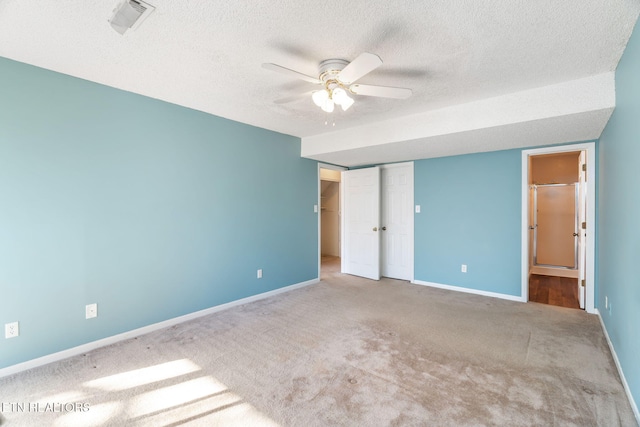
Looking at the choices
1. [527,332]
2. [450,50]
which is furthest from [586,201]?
[450,50]

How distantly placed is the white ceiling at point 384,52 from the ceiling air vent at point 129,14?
0.07 metres

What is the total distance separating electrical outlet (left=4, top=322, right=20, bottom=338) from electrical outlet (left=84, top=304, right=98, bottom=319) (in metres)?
0.42

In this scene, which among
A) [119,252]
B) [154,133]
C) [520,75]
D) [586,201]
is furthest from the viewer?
[586,201]

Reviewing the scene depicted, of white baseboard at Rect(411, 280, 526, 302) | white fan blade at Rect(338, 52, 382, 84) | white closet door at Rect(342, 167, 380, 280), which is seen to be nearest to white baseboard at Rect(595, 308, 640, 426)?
white baseboard at Rect(411, 280, 526, 302)

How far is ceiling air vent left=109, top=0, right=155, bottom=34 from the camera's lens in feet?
5.16

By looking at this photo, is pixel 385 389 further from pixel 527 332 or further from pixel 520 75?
pixel 520 75

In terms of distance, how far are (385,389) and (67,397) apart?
7.04 feet

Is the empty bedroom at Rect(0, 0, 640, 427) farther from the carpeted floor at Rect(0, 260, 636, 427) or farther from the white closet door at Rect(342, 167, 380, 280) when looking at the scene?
the white closet door at Rect(342, 167, 380, 280)

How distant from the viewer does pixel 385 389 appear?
79.4 inches

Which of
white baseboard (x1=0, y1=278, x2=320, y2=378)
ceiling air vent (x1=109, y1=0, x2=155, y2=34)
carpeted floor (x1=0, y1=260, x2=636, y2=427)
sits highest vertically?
ceiling air vent (x1=109, y1=0, x2=155, y2=34)

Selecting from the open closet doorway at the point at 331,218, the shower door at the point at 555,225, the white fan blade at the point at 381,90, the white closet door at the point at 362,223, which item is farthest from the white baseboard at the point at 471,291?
the white fan blade at the point at 381,90

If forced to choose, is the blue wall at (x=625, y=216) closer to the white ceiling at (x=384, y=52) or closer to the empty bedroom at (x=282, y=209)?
the empty bedroom at (x=282, y=209)

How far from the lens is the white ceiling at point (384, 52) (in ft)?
5.53

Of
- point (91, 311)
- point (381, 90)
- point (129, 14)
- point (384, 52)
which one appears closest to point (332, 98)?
point (381, 90)
